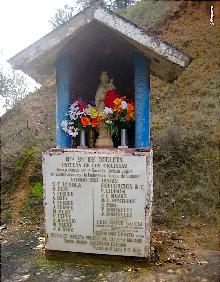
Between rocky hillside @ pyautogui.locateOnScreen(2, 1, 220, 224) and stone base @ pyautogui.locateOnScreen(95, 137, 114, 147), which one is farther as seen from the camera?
rocky hillside @ pyautogui.locateOnScreen(2, 1, 220, 224)

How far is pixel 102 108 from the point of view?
19.5 ft

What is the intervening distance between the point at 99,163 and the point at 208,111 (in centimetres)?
786

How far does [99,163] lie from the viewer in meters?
5.30

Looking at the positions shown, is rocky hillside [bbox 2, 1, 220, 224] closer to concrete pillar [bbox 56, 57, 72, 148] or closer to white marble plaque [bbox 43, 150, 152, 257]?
white marble plaque [bbox 43, 150, 152, 257]

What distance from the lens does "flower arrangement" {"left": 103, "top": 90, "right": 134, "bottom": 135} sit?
18.6 ft

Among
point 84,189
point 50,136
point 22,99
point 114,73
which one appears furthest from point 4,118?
point 84,189

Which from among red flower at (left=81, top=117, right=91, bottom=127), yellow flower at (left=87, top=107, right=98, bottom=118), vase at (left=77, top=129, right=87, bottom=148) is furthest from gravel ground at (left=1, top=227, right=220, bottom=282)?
yellow flower at (left=87, top=107, right=98, bottom=118)

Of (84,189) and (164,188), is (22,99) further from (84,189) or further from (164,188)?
(84,189)

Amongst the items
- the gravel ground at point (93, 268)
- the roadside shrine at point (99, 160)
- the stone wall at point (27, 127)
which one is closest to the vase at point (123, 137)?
the roadside shrine at point (99, 160)

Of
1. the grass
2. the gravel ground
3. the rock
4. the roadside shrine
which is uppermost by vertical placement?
the roadside shrine

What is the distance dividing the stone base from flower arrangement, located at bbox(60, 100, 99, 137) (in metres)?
0.24

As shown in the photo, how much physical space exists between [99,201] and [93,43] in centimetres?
A: 243

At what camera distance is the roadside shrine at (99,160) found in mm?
5195

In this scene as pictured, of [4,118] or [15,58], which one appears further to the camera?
[4,118]
